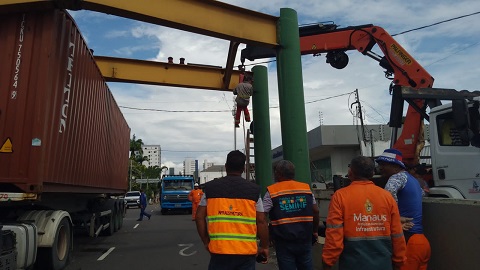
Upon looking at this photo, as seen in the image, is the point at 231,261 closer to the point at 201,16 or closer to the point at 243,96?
the point at 201,16

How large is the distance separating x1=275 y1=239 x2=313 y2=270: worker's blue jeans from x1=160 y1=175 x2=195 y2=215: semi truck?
21.8 meters

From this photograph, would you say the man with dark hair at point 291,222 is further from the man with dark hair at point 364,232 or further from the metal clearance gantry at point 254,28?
the metal clearance gantry at point 254,28

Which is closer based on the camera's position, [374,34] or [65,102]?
[65,102]

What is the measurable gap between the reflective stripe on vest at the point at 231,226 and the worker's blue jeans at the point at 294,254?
0.78m

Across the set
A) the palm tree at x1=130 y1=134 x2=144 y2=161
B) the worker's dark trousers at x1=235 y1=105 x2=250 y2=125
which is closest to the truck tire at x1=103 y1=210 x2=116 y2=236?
the worker's dark trousers at x1=235 y1=105 x2=250 y2=125

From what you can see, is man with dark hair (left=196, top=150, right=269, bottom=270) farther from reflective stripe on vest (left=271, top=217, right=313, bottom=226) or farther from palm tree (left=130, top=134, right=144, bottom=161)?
palm tree (left=130, top=134, right=144, bottom=161)

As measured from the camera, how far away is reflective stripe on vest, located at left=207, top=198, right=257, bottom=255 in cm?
351

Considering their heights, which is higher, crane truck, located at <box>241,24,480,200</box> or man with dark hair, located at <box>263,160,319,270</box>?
crane truck, located at <box>241,24,480,200</box>

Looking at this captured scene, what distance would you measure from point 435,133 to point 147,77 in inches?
364

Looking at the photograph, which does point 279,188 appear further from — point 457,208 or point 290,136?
point 290,136

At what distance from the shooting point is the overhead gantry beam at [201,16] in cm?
788

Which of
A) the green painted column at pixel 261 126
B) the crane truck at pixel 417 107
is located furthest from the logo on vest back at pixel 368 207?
the green painted column at pixel 261 126

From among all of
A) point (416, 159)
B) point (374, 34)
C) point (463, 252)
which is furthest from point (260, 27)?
point (463, 252)

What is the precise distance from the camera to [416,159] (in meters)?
7.43
